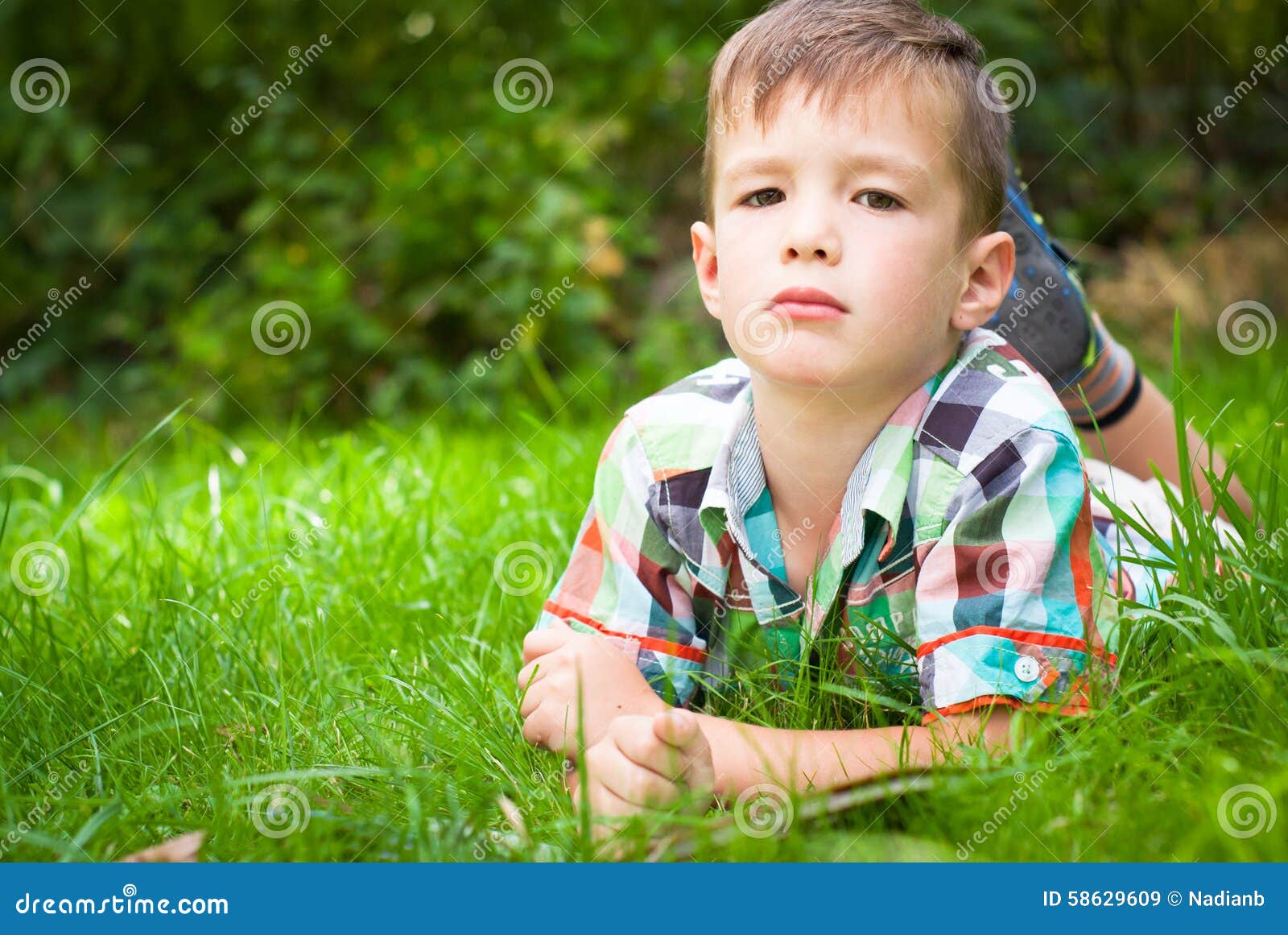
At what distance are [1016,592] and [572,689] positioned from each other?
515mm

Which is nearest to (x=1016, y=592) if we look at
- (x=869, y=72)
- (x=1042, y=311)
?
(x=869, y=72)

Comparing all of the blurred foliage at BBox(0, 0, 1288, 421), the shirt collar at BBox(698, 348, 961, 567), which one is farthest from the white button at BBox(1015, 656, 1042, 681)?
the blurred foliage at BBox(0, 0, 1288, 421)

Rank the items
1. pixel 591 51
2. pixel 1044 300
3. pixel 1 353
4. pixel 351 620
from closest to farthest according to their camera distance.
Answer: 1. pixel 351 620
2. pixel 1044 300
3. pixel 591 51
4. pixel 1 353

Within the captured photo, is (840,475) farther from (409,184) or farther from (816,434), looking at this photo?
(409,184)

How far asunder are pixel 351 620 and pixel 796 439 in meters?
0.78

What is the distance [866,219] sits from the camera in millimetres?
1392

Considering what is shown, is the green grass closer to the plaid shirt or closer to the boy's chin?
the plaid shirt

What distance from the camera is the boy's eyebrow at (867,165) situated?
1.39m

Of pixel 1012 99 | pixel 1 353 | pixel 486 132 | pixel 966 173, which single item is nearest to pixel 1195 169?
pixel 1012 99

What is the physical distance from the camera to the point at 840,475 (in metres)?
1.54

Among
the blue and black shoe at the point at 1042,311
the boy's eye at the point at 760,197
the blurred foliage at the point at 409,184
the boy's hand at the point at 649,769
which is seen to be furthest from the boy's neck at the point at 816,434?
the blurred foliage at the point at 409,184

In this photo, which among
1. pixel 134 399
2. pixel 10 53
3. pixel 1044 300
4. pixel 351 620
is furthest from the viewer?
pixel 134 399

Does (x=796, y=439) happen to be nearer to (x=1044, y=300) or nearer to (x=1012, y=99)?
(x=1044, y=300)

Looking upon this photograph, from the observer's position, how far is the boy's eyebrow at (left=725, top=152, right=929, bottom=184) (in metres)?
1.39
